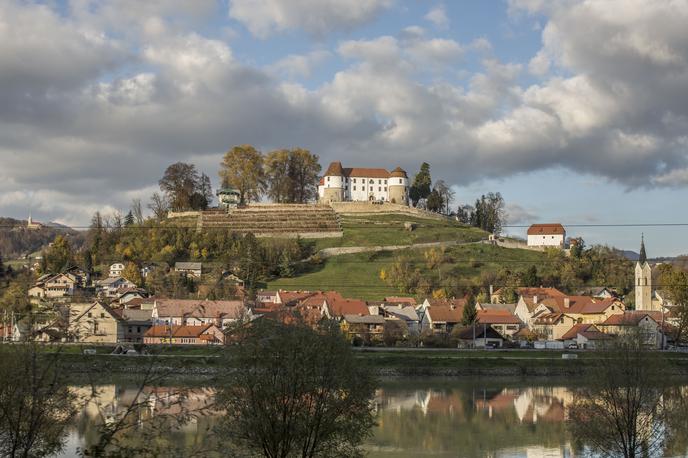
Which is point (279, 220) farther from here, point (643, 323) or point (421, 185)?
point (643, 323)

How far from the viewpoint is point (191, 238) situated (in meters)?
99.1

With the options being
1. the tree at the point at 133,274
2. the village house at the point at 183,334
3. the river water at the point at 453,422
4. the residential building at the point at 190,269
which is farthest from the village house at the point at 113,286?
the river water at the point at 453,422

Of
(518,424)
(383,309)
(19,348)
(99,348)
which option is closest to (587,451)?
(518,424)

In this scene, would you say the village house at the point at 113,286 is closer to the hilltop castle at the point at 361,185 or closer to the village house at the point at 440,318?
the village house at the point at 440,318

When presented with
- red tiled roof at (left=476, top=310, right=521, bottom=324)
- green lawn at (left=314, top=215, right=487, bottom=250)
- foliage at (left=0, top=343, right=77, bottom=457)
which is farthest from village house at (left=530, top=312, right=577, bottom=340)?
foliage at (left=0, top=343, right=77, bottom=457)

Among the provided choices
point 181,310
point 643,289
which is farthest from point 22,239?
point 643,289

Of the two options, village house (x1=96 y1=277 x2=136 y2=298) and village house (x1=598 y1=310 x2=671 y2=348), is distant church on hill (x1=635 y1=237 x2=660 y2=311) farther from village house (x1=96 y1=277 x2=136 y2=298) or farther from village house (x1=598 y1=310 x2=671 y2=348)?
village house (x1=96 y1=277 x2=136 y2=298)

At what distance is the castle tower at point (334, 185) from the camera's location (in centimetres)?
12575

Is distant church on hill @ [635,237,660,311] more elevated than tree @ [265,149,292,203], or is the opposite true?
tree @ [265,149,292,203]

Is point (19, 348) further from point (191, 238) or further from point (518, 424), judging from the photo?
point (191, 238)

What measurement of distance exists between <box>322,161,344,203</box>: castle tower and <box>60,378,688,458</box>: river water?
75892 mm

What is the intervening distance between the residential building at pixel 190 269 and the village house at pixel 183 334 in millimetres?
25919

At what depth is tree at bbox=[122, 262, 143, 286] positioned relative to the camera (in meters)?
87.1

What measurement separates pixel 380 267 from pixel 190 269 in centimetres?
2025
